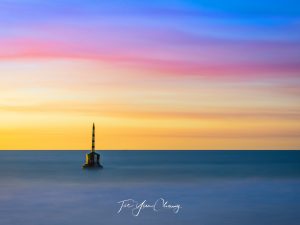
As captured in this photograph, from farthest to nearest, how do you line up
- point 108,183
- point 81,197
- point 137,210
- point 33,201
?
1. point 108,183
2. point 81,197
3. point 33,201
4. point 137,210

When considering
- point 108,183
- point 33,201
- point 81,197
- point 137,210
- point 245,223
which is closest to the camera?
point 245,223

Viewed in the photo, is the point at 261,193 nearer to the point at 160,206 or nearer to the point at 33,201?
the point at 160,206

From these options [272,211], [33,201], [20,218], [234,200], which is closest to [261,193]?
[234,200]

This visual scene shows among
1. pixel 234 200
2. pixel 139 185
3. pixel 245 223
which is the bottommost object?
pixel 245 223

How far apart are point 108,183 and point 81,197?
19678 millimetres

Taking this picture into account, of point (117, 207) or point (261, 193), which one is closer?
point (117, 207)

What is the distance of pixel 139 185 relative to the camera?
2968 inches

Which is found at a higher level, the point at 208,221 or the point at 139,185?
the point at 139,185
